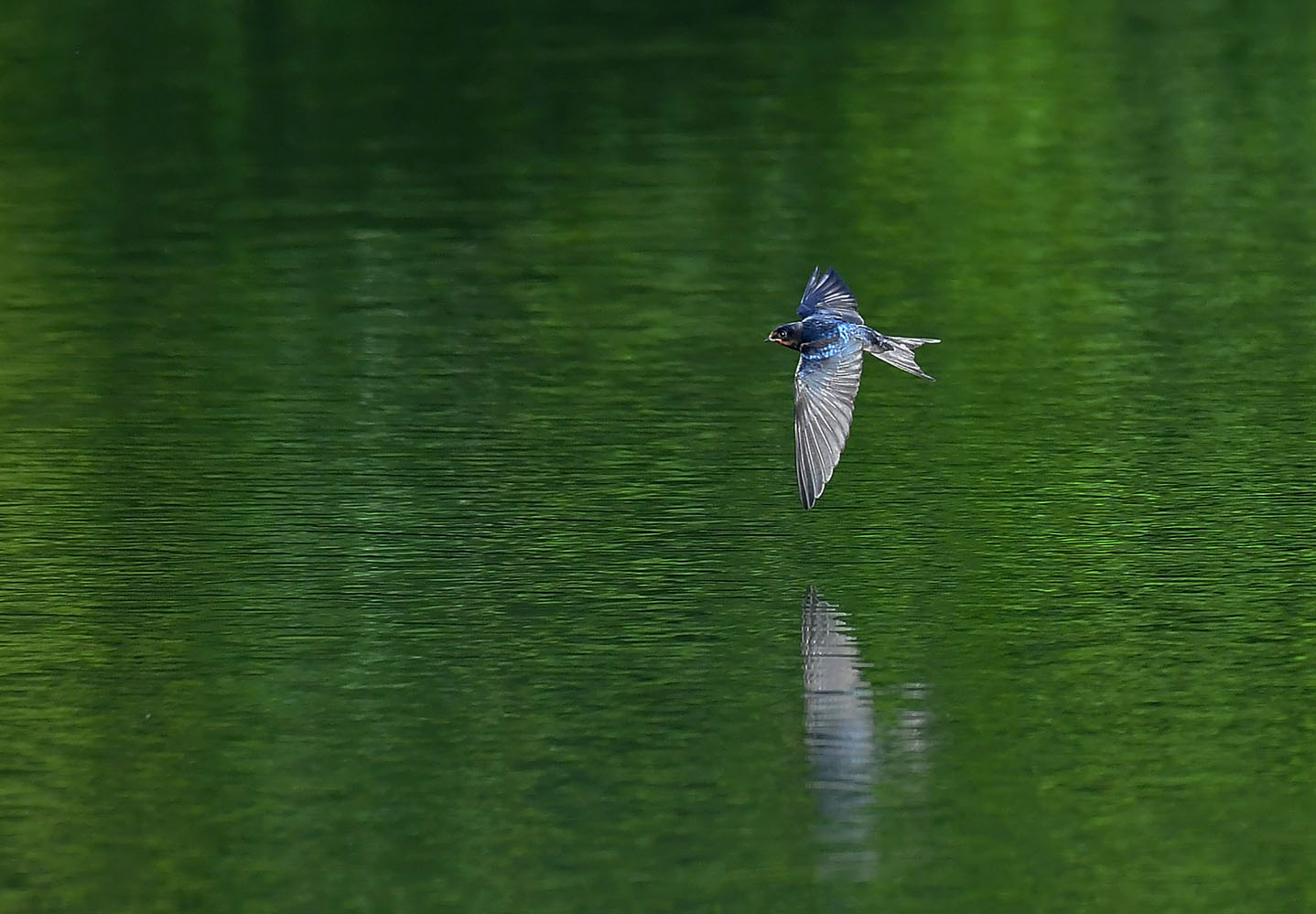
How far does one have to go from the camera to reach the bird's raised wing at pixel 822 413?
454 inches

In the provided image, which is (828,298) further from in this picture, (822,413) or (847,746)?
(847,746)

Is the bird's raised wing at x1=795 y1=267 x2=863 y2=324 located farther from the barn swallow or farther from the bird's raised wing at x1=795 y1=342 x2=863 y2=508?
the bird's raised wing at x1=795 y1=342 x2=863 y2=508

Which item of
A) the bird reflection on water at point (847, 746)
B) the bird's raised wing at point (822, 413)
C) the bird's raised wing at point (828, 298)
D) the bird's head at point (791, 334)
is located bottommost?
the bird reflection on water at point (847, 746)

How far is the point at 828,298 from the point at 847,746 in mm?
4076

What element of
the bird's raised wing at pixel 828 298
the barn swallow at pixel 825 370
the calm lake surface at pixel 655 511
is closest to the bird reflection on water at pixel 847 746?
the calm lake surface at pixel 655 511

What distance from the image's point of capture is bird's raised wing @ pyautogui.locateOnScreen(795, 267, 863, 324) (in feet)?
43.3

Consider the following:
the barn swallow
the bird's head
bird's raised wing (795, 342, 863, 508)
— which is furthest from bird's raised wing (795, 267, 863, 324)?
bird's raised wing (795, 342, 863, 508)

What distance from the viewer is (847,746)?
9.60m

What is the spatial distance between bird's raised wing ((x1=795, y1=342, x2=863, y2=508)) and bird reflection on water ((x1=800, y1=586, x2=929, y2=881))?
0.68m

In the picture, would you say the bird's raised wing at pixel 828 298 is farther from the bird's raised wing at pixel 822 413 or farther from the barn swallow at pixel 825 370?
the bird's raised wing at pixel 822 413

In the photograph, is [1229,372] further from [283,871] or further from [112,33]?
[112,33]

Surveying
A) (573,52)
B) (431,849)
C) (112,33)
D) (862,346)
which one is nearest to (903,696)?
(431,849)

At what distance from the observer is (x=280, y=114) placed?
25.9 m

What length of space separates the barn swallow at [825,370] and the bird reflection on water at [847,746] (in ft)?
2.57
